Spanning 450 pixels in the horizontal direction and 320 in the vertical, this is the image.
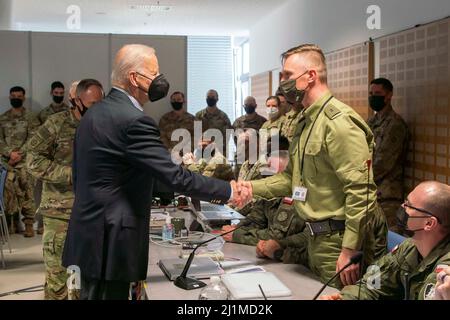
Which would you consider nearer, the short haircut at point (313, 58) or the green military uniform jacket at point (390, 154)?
the short haircut at point (313, 58)

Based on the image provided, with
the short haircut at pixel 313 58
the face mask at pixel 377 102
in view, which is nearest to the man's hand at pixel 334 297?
the short haircut at pixel 313 58

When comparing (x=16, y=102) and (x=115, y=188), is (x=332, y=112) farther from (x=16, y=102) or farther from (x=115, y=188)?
(x=16, y=102)

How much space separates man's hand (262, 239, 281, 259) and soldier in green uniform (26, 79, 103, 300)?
1.48 metres

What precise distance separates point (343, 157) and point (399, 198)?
115 inches

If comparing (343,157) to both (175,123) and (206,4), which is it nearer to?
(175,123)

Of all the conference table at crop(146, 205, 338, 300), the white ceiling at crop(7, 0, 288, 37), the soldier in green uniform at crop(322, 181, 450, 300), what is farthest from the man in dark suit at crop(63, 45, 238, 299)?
the white ceiling at crop(7, 0, 288, 37)

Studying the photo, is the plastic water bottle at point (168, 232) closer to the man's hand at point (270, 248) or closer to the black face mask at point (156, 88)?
the man's hand at point (270, 248)

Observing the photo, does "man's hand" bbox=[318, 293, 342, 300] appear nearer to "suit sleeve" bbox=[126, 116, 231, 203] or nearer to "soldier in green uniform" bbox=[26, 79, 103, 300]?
"suit sleeve" bbox=[126, 116, 231, 203]

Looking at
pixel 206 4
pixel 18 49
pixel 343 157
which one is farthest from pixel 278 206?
pixel 206 4

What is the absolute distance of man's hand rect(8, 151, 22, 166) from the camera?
672cm

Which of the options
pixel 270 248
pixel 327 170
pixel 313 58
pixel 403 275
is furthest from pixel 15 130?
pixel 403 275

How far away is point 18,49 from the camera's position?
632cm

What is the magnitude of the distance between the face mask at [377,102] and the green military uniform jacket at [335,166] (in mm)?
2754

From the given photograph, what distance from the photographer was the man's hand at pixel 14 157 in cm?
672
